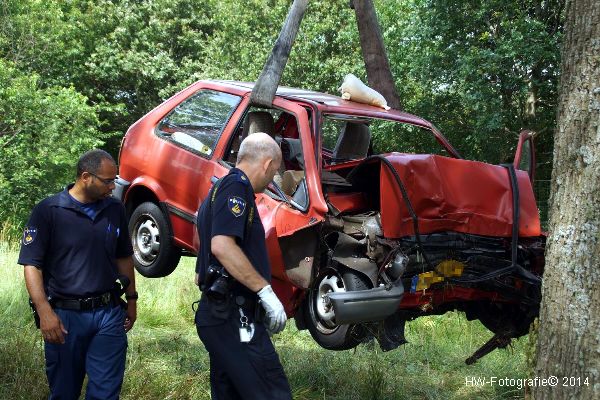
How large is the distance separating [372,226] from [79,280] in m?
2.00

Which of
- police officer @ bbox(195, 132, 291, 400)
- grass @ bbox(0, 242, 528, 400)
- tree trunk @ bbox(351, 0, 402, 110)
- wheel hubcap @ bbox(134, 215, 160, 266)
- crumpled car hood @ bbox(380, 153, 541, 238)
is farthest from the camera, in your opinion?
tree trunk @ bbox(351, 0, 402, 110)

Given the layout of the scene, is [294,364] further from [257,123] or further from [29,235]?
[29,235]

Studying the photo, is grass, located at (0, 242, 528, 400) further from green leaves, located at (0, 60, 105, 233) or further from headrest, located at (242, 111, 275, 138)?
green leaves, located at (0, 60, 105, 233)

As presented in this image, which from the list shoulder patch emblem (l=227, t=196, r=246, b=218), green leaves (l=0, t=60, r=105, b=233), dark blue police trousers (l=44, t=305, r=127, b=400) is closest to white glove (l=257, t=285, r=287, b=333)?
shoulder patch emblem (l=227, t=196, r=246, b=218)

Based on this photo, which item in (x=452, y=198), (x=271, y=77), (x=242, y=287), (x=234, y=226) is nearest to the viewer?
(x=234, y=226)

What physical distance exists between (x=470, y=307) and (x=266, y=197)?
1.93 metres

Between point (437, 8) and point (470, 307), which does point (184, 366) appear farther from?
point (437, 8)

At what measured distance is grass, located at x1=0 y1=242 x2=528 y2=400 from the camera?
524cm

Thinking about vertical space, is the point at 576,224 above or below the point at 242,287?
above

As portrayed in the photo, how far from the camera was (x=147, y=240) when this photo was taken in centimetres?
621

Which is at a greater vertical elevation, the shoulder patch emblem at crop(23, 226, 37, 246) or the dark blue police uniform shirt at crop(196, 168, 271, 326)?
the dark blue police uniform shirt at crop(196, 168, 271, 326)

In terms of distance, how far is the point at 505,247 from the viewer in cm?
516

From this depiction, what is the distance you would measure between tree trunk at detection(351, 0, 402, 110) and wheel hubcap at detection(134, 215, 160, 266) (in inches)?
153

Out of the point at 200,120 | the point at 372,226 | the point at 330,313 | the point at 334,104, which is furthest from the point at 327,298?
the point at 200,120
